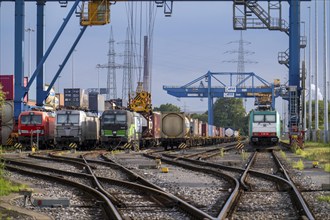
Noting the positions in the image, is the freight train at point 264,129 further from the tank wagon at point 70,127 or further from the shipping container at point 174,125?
the tank wagon at point 70,127

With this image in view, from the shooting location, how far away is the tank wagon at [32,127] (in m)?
42.1

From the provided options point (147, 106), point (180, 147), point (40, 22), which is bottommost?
point (180, 147)

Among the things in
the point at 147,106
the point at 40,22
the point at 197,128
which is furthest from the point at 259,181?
the point at 197,128

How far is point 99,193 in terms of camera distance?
13422mm

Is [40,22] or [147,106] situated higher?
[40,22]

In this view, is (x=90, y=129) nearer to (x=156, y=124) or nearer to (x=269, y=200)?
(x=156, y=124)

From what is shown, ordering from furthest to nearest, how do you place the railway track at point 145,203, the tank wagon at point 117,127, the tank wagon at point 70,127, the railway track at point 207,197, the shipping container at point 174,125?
the shipping container at point 174,125, the tank wagon at point 70,127, the tank wagon at point 117,127, the railway track at point 207,197, the railway track at point 145,203

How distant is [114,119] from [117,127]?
739 millimetres

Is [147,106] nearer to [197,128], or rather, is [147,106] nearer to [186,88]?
[197,128]

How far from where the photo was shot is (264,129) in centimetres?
4212

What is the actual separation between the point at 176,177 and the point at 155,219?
28.7 feet

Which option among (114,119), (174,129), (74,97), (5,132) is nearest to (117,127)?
(114,119)

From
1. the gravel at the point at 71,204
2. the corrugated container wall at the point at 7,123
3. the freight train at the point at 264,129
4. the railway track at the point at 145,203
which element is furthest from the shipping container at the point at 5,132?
the railway track at the point at 145,203

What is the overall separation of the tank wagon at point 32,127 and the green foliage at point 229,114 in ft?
410
